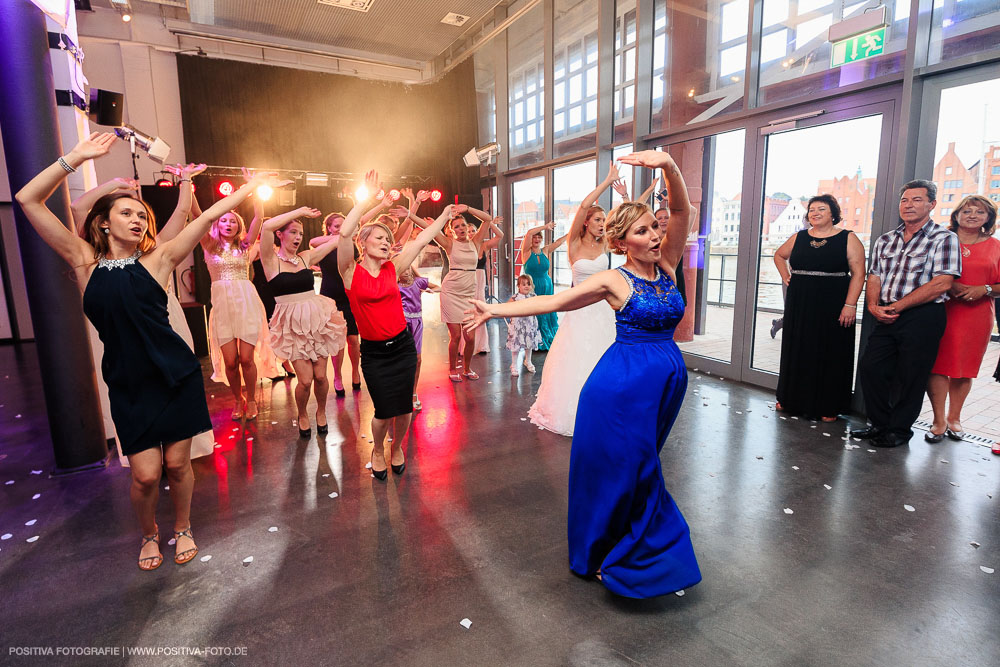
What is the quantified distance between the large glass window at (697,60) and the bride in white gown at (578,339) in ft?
7.36

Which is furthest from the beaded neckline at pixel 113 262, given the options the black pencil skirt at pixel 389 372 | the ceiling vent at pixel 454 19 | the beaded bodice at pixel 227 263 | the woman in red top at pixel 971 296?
the ceiling vent at pixel 454 19

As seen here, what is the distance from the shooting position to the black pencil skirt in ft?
9.50

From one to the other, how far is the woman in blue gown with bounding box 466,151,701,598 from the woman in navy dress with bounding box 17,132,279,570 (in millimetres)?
1244

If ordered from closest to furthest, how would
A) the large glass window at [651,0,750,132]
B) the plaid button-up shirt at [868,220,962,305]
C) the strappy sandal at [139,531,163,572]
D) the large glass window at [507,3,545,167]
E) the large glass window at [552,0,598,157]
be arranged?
the strappy sandal at [139,531,163,572]
the plaid button-up shirt at [868,220,962,305]
the large glass window at [651,0,750,132]
the large glass window at [552,0,598,157]
the large glass window at [507,3,545,167]

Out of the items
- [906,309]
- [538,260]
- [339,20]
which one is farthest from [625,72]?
[339,20]

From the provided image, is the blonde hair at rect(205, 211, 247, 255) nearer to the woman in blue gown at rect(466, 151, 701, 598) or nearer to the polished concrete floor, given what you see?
the polished concrete floor

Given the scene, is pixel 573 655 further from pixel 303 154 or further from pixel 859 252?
pixel 303 154

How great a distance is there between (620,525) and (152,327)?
1.99 m

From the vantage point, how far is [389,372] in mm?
2908

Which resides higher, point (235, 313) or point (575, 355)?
point (235, 313)

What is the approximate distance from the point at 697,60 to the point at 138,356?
5.61m

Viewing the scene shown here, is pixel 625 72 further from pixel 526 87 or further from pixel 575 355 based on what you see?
pixel 575 355

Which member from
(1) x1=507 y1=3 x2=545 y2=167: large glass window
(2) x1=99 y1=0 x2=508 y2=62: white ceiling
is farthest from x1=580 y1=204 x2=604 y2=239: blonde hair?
(2) x1=99 y1=0 x2=508 y2=62: white ceiling

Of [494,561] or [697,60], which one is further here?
[697,60]
